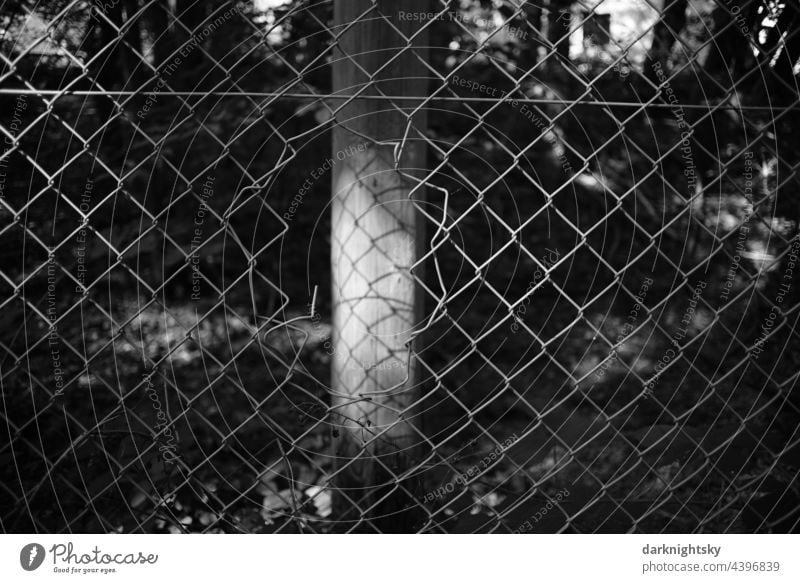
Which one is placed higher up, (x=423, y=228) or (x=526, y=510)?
(x=423, y=228)

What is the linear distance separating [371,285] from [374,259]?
48mm

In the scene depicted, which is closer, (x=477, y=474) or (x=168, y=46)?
(x=477, y=474)

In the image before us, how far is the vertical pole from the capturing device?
111 cm

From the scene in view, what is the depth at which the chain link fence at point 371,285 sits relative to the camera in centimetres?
118

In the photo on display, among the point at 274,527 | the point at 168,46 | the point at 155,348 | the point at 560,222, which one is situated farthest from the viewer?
the point at 560,222

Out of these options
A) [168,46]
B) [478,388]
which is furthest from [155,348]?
[478,388]

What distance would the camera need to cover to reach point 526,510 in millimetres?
1265

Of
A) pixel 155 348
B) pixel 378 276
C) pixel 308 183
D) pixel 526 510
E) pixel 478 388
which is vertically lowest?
pixel 526 510

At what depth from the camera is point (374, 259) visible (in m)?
1.15

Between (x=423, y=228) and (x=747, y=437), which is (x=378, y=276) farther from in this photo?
(x=747, y=437)

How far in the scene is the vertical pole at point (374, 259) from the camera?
1.11 metres

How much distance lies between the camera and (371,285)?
1.16 metres

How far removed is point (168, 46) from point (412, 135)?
3.19ft

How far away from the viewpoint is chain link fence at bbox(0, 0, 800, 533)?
1183 mm
